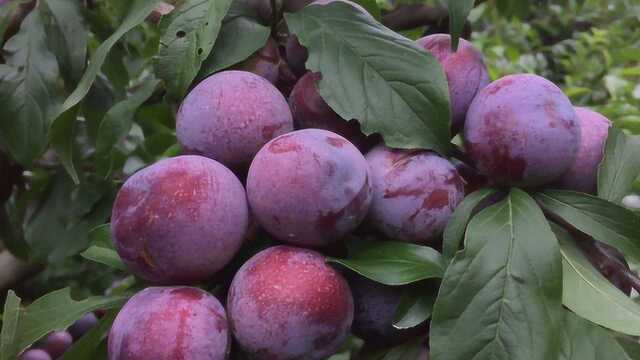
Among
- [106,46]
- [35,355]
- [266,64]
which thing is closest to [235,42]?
[266,64]

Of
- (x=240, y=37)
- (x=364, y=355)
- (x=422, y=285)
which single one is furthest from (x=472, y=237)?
(x=240, y=37)

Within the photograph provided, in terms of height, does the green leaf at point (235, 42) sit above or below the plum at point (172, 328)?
above

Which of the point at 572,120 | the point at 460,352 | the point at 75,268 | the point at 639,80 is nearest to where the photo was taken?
the point at 460,352

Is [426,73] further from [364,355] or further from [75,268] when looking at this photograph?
[75,268]

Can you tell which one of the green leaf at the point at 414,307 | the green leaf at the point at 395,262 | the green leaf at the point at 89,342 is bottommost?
the green leaf at the point at 89,342

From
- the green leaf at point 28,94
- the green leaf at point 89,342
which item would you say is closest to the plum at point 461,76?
the green leaf at point 89,342

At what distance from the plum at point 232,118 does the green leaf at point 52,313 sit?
0.18 metres

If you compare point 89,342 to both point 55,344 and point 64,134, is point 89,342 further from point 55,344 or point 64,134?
point 55,344

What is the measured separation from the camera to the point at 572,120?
0.66 meters

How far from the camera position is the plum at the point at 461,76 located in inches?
27.6

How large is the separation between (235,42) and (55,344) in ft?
2.30

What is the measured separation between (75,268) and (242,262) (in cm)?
116

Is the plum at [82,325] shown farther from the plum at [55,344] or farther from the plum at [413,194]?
the plum at [413,194]

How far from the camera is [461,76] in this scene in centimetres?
70
